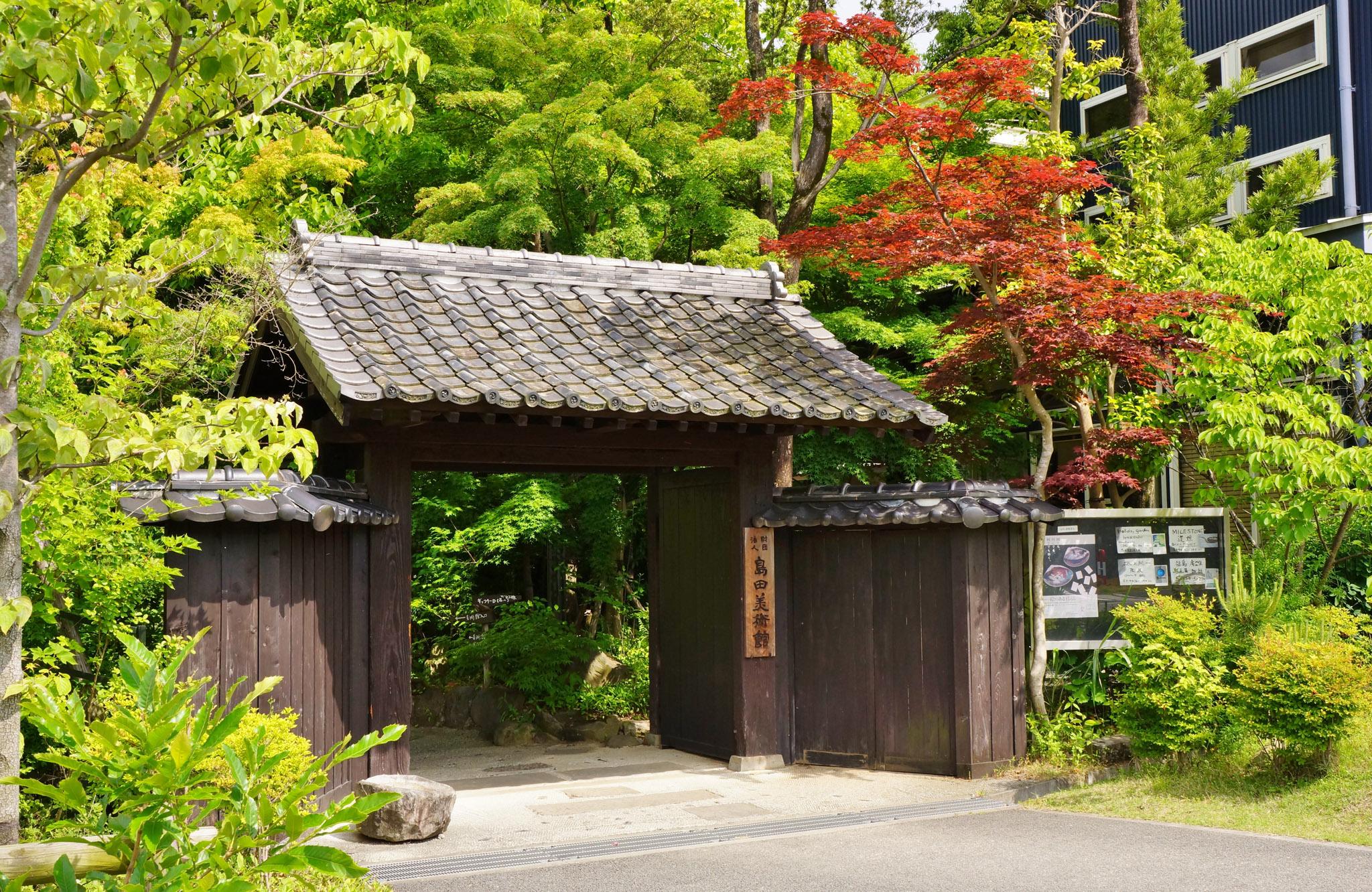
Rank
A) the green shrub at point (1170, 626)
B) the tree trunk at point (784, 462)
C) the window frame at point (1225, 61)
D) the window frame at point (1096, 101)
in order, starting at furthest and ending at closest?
the window frame at point (1096, 101), the window frame at point (1225, 61), the tree trunk at point (784, 462), the green shrub at point (1170, 626)

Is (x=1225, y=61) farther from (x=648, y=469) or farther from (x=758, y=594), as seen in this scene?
(x=758, y=594)

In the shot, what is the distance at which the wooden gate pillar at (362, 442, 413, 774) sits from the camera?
29.1 ft

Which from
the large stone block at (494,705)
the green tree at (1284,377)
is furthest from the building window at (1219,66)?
the large stone block at (494,705)

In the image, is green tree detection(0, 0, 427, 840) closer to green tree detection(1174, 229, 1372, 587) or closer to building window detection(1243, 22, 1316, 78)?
green tree detection(1174, 229, 1372, 587)

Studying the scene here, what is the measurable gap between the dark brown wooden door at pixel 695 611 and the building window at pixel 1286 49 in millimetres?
12432

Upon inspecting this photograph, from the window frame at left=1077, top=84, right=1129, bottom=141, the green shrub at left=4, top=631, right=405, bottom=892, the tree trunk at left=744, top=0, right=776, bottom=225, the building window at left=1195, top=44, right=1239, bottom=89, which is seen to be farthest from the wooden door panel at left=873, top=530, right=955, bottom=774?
the window frame at left=1077, top=84, right=1129, bottom=141

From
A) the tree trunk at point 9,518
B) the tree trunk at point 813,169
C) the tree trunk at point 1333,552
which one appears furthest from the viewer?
the tree trunk at point 813,169

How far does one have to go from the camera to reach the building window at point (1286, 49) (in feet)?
58.5

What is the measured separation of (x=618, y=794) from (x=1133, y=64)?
1219cm

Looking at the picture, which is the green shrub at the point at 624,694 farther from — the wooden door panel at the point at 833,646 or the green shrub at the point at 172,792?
the green shrub at the point at 172,792

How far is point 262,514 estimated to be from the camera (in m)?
7.33

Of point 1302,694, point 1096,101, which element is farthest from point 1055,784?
point 1096,101

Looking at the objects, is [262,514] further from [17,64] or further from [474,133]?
[474,133]

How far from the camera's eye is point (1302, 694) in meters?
8.21
